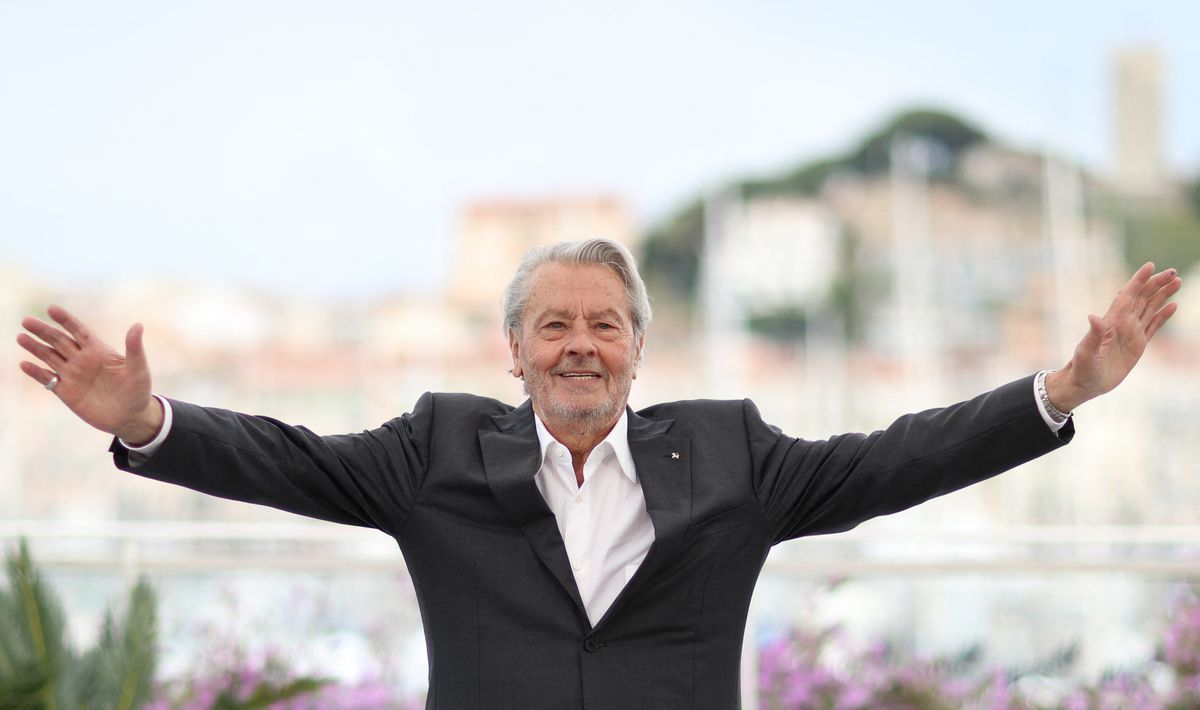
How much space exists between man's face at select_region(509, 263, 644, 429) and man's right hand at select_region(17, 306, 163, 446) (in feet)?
1.76

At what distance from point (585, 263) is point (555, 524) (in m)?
0.37

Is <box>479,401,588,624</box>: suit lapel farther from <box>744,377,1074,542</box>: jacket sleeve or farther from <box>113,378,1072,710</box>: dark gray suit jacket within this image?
<box>744,377,1074,542</box>: jacket sleeve

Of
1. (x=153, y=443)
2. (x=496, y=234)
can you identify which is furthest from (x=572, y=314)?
(x=496, y=234)

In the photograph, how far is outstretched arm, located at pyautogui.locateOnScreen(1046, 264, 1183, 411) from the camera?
1.92 m

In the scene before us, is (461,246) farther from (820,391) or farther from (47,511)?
(47,511)

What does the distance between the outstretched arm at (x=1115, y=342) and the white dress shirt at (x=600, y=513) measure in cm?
57

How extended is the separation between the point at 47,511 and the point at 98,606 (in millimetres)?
36840

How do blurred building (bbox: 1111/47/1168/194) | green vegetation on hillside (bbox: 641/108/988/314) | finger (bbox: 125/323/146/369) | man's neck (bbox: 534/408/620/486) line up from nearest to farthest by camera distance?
finger (bbox: 125/323/146/369) → man's neck (bbox: 534/408/620/486) → blurred building (bbox: 1111/47/1168/194) → green vegetation on hillside (bbox: 641/108/988/314)

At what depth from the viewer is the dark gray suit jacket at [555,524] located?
1.93 meters

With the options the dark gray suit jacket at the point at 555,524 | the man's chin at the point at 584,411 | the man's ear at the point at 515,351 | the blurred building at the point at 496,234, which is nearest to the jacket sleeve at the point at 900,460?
the dark gray suit jacket at the point at 555,524

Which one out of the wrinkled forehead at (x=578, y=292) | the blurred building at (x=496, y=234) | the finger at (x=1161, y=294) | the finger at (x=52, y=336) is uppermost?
the blurred building at (x=496, y=234)

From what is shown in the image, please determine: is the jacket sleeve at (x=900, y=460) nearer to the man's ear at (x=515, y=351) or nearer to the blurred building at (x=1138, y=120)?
the man's ear at (x=515, y=351)

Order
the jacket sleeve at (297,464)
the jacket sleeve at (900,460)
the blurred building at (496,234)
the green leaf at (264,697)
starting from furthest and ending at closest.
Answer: the blurred building at (496,234)
the green leaf at (264,697)
the jacket sleeve at (900,460)
the jacket sleeve at (297,464)

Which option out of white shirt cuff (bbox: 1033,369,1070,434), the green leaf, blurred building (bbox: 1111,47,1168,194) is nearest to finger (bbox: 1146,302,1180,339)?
white shirt cuff (bbox: 1033,369,1070,434)
